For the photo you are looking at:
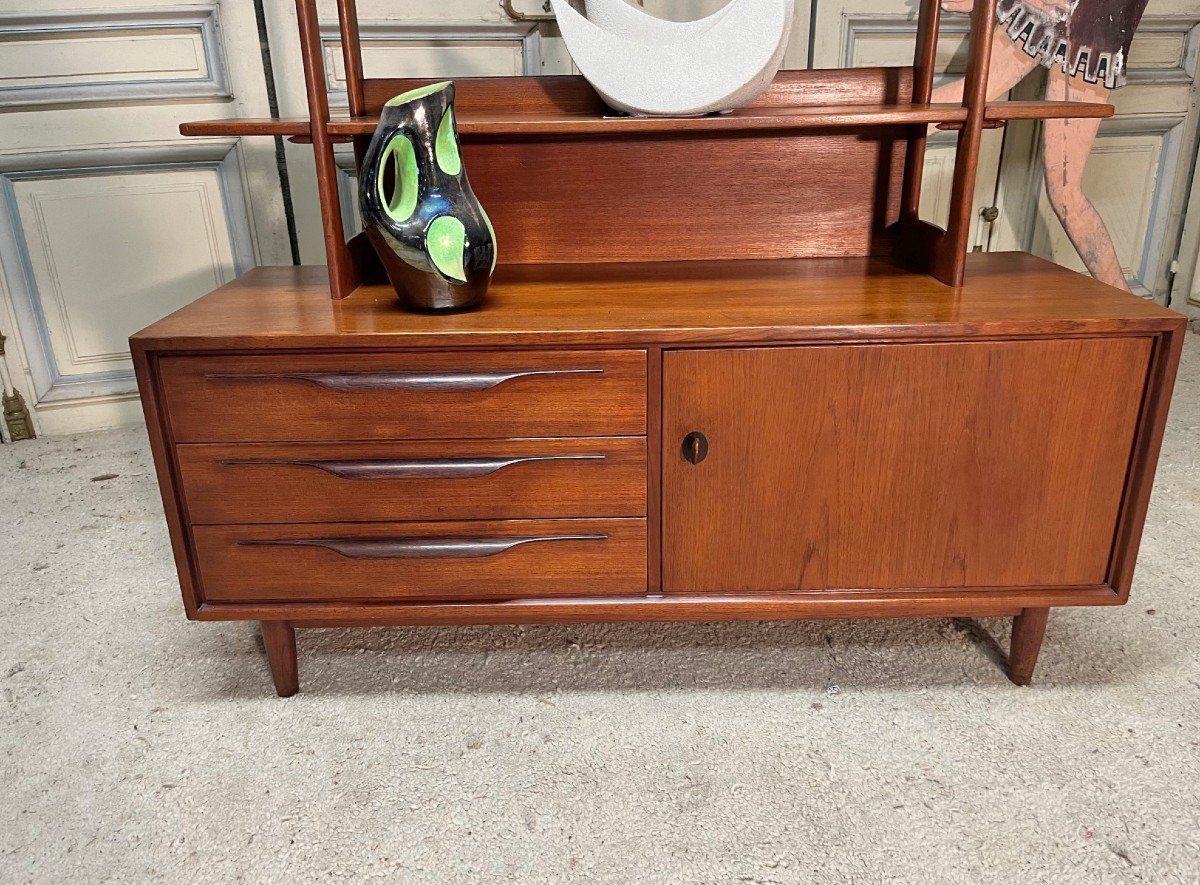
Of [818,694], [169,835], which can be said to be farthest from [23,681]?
[818,694]

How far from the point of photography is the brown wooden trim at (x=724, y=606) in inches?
46.7

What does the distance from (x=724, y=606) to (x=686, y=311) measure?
41 centimetres

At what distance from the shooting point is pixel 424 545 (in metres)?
1.16

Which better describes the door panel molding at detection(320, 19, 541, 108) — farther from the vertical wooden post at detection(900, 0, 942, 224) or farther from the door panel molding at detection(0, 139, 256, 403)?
the vertical wooden post at detection(900, 0, 942, 224)

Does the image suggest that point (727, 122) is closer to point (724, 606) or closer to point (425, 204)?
point (425, 204)

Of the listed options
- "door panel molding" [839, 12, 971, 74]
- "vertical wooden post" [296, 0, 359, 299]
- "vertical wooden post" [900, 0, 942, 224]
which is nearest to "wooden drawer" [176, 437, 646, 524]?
"vertical wooden post" [296, 0, 359, 299]

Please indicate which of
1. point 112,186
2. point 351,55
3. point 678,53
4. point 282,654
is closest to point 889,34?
point 678,53

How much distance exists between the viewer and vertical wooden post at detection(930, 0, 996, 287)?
3.76 ft

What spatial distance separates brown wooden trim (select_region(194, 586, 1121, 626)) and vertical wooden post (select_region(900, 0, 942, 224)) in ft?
2.00

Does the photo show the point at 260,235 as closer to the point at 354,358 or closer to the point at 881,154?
the point at 354,358

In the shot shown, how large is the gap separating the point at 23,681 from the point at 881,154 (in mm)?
1594

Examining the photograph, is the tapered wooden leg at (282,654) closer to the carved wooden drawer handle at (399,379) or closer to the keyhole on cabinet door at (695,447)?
the carved wooden drawer handle at (399,379)

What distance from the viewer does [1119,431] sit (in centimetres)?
109

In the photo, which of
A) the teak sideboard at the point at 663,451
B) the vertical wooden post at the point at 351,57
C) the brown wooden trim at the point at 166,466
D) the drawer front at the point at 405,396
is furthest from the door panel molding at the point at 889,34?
the brown wooden trim at the point at 166,466
